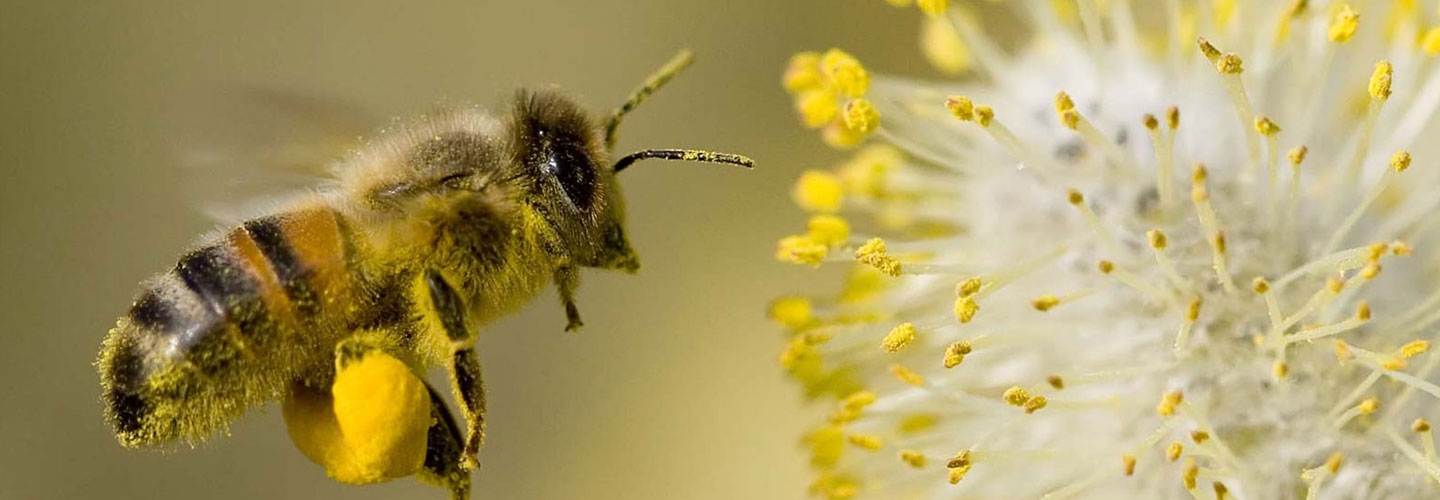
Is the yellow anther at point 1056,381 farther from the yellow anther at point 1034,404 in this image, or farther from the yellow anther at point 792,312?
the yellow anther at point 792,312

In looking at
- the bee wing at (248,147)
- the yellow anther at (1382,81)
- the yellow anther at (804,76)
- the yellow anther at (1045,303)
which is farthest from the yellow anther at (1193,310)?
the bee wing at (248,147)

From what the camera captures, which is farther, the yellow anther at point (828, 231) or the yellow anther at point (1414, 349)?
the yellow anther at point (828, 231)

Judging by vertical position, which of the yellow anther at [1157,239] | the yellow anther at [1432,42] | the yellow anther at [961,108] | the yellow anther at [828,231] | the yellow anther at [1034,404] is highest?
the yellow anther at [1432,42]

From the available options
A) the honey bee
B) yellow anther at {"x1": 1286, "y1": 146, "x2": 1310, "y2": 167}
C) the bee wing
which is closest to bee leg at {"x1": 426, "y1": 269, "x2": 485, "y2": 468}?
the honey bee

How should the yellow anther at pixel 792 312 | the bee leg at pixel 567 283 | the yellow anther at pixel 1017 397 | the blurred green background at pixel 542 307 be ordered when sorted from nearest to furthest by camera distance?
the bee leg at pixel 567 283 < the yellow anther at pixel 1017 397 < the yellow anther at pixel 792 312 < the blurred green background at pixel 542 307

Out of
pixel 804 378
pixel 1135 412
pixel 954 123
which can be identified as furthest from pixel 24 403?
pixel 1135 412

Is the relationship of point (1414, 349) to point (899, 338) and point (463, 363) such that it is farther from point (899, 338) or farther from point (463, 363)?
point (463, 363)

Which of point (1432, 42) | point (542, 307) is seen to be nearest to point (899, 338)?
point (1432, 42)
